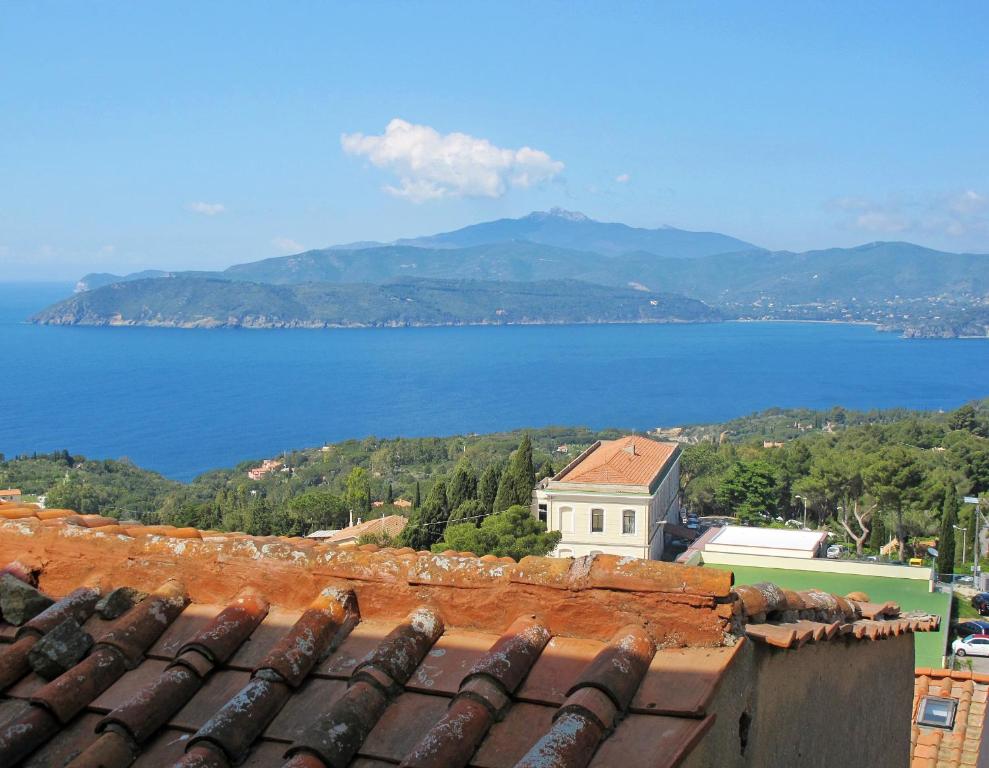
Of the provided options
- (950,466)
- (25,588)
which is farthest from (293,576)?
(950,466)

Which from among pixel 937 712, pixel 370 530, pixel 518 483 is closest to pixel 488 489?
pixel 518 483

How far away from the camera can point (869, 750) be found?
3807mm

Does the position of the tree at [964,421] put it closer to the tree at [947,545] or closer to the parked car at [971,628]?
the tree at [947,545]

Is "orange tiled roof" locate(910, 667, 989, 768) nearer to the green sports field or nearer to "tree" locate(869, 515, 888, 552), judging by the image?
the green sports field

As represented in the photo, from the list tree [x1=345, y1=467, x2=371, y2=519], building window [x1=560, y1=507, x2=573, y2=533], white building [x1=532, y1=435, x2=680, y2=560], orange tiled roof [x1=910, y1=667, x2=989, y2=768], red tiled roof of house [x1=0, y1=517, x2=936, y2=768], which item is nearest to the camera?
red tiled roof of house [x1=0, y1=517, x2=936, y2=768]

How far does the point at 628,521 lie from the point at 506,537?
4955 mm

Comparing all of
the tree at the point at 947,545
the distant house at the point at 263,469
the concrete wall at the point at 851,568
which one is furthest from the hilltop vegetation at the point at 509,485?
the concrete wall at the point at 851,568

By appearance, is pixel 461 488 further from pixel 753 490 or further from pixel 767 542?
pixel 767 542

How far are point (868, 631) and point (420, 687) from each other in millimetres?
2036

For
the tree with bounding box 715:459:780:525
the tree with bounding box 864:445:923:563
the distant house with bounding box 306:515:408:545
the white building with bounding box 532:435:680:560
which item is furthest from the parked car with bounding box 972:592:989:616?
the distant house with bounding box 306:515:408:545

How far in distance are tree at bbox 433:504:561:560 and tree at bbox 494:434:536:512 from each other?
15.6ft

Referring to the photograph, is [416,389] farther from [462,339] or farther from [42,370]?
[462,339]

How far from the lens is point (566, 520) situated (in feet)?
97.7

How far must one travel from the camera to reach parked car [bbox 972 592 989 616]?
2266 cm
